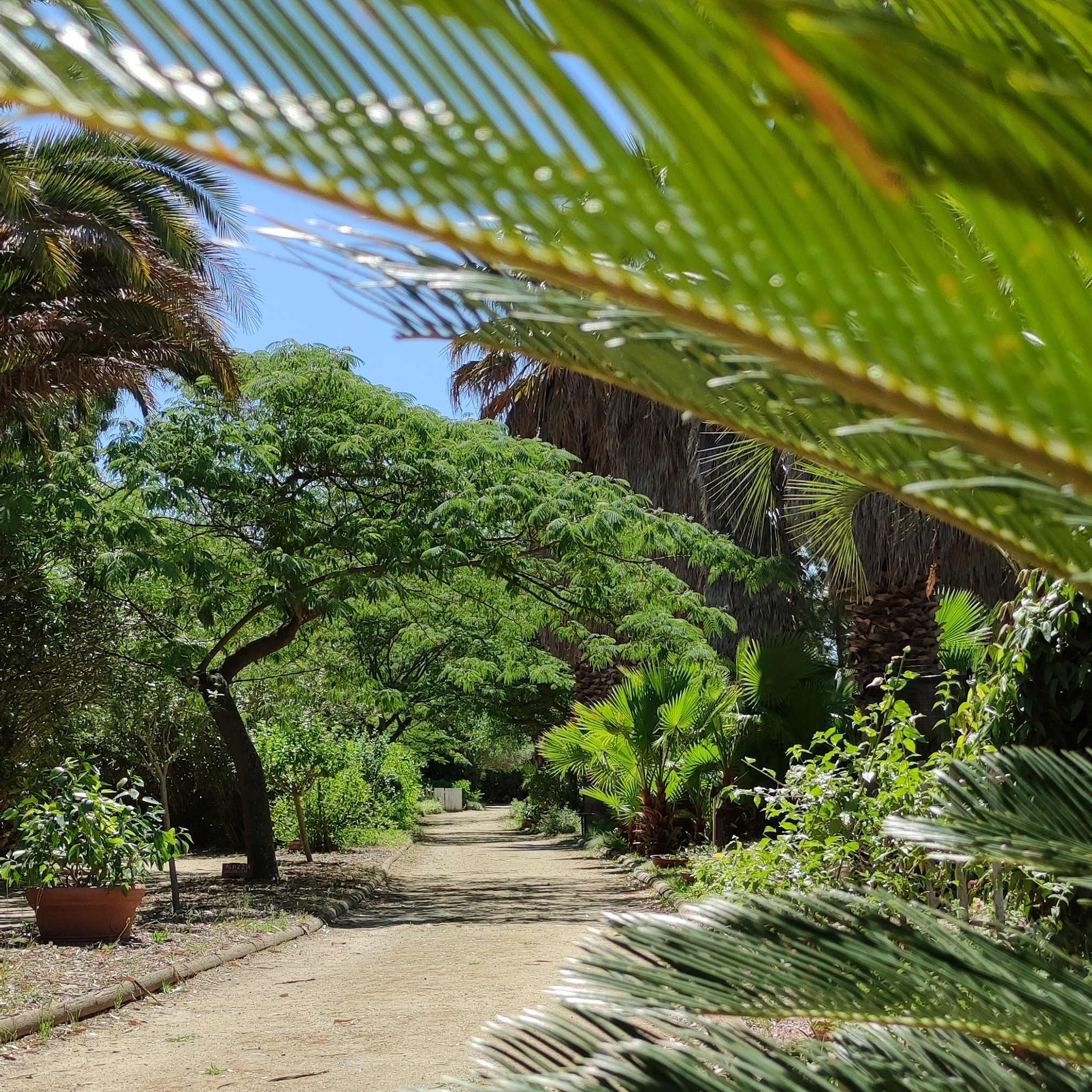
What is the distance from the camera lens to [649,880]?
13695mm

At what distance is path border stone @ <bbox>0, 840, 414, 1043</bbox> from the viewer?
20.5ft

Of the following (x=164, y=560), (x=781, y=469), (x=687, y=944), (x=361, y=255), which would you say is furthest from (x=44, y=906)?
(x=781, y=469)

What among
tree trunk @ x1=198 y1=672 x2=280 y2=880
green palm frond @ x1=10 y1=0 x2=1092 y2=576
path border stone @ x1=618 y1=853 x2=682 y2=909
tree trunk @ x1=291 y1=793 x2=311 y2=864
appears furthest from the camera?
tree trunk @ x1=291 y1=793 x2=311 y2=864

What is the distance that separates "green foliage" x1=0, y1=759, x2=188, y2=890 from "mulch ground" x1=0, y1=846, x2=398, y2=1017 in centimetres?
55

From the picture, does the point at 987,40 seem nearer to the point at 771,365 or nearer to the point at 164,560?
the point at 771,365

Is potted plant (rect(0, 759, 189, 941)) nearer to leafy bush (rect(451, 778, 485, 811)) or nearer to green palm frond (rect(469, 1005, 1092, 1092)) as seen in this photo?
green palm frond (rect(469, 1005, 1092, 1092))

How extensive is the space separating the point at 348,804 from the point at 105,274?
11704 mm

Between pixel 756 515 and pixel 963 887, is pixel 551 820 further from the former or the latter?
pixel 963 887

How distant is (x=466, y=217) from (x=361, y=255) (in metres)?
0.13

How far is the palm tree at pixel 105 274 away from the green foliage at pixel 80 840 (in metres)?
3.64

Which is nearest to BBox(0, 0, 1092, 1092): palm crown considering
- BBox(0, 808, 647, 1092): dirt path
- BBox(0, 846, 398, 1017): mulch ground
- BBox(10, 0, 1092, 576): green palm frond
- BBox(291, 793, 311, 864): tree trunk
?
BBox(10, 0, 1092, 576): green palm frond

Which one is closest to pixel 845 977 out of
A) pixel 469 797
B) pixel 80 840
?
pixel 80 840

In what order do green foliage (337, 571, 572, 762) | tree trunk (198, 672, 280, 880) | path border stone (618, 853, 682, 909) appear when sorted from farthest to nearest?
green foliage (337, 571, 572, 762), tree trunk (198, 672, 280, 880), path border stone (618, 853, 682, 909)

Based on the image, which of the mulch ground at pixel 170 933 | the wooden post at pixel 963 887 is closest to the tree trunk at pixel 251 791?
the mulch ground at pixel 170 933
